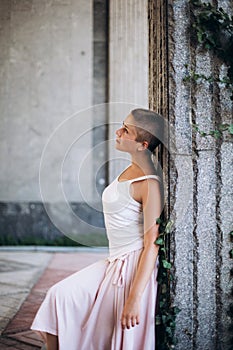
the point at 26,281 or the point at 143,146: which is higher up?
the point at 143,146

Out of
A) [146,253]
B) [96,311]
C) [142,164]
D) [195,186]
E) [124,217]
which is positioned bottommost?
[96,311]

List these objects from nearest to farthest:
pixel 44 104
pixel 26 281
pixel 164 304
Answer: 1. pixel 164 304
2. pixel 26 281
3. pixel 44 104

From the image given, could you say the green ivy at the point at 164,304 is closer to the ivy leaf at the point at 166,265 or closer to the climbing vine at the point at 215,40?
the ivy leaf at the point at 166,265

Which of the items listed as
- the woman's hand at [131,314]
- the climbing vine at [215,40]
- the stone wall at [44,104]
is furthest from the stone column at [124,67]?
the woman's hand at [131,314]

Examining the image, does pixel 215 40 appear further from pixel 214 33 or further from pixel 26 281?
pixel 26 281

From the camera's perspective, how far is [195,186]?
2207 mm

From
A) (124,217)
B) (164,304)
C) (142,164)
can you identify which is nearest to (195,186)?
(142,164)

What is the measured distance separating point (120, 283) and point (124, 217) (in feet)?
1.02

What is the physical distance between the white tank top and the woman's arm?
0.17ft

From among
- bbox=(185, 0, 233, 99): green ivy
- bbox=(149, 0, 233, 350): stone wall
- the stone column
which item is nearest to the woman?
bbox=(149, 0, 233, 350): stone wall

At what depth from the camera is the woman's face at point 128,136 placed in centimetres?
208

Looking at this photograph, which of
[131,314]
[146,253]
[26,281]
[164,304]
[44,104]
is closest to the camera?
[131,314]

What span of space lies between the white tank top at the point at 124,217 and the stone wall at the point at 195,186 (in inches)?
6.6

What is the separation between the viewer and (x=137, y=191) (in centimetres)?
208
